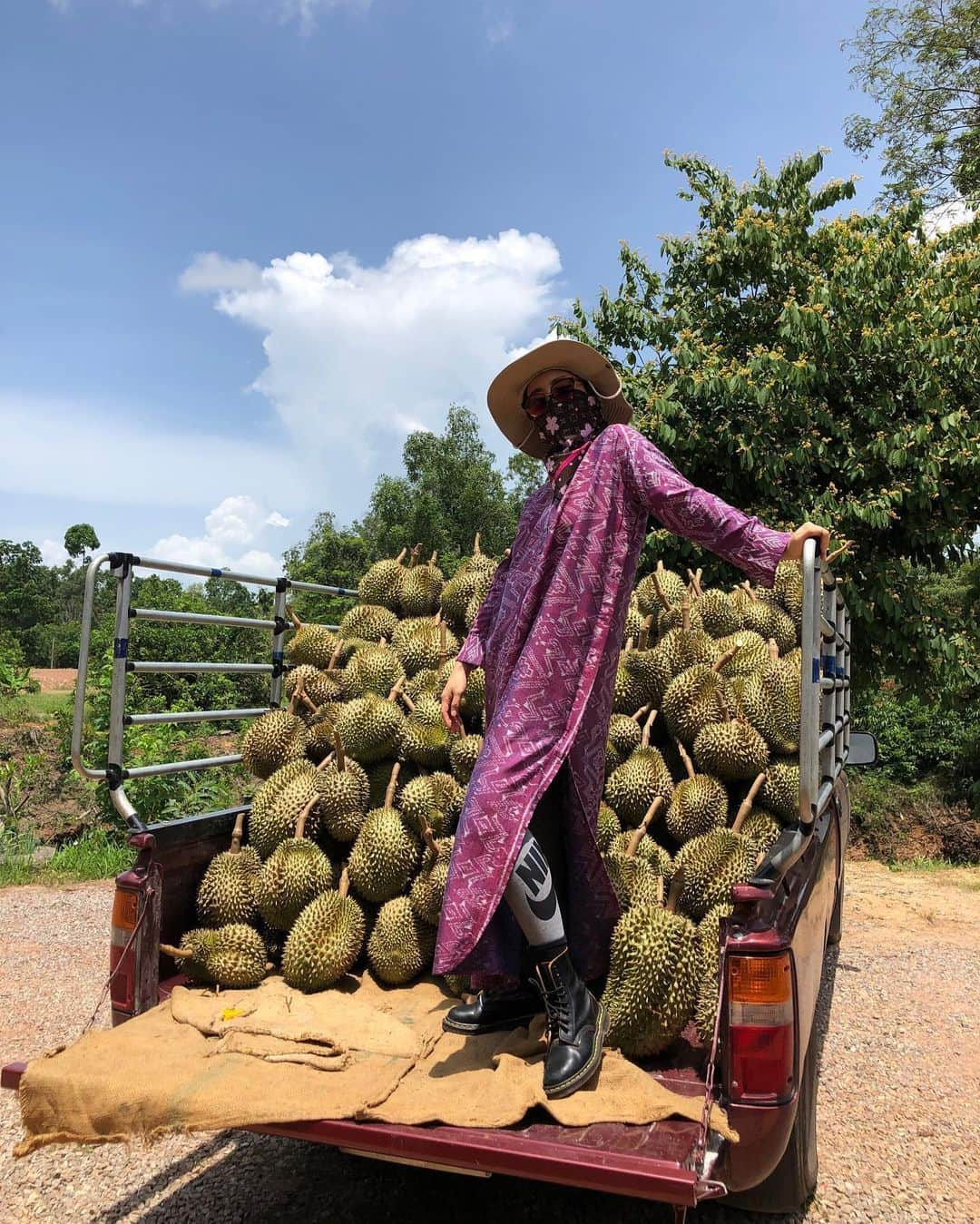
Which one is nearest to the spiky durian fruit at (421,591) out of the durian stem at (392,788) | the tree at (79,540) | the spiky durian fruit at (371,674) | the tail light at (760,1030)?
the spiky durian fruit at (371,674)

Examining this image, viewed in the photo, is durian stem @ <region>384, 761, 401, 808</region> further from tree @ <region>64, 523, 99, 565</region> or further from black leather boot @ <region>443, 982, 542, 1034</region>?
tree @ <region>64, 523, 99, 565</region>

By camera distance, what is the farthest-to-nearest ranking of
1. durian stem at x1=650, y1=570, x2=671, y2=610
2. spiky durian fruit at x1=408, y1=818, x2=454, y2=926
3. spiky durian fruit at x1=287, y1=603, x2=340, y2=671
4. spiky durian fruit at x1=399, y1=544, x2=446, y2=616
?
spiky durian fruit at x1=399, y1=544, x2=446, y2=616
spiky durian fruit at x1=287, y1=603, x2=340, y2=671
durian stem at x1=650, y1=570, x2=671, y2=610
spiky durian fruit at x1=408, y1=818, x2=454, y2=926

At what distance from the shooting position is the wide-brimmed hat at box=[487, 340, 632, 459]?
9.18 ft

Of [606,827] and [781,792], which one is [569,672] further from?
[781,792]

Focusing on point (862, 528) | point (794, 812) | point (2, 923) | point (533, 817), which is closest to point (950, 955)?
point (862, 528)

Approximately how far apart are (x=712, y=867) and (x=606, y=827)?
373 mm

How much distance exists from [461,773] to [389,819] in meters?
0.31

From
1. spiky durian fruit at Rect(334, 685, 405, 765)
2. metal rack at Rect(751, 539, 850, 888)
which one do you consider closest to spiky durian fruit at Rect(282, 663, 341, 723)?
spiky durian fruit at Rect(334, 685, 405, 765)

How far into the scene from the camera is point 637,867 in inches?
116

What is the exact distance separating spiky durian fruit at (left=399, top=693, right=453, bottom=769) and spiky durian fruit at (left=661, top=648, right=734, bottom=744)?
84 centimetres

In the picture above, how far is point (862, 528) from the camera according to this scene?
8.09 m

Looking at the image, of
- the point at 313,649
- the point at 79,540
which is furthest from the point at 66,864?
the point at 79,540

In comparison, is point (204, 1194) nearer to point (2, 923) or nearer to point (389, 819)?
point (389, 819)

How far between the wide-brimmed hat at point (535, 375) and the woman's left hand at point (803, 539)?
823 mm
